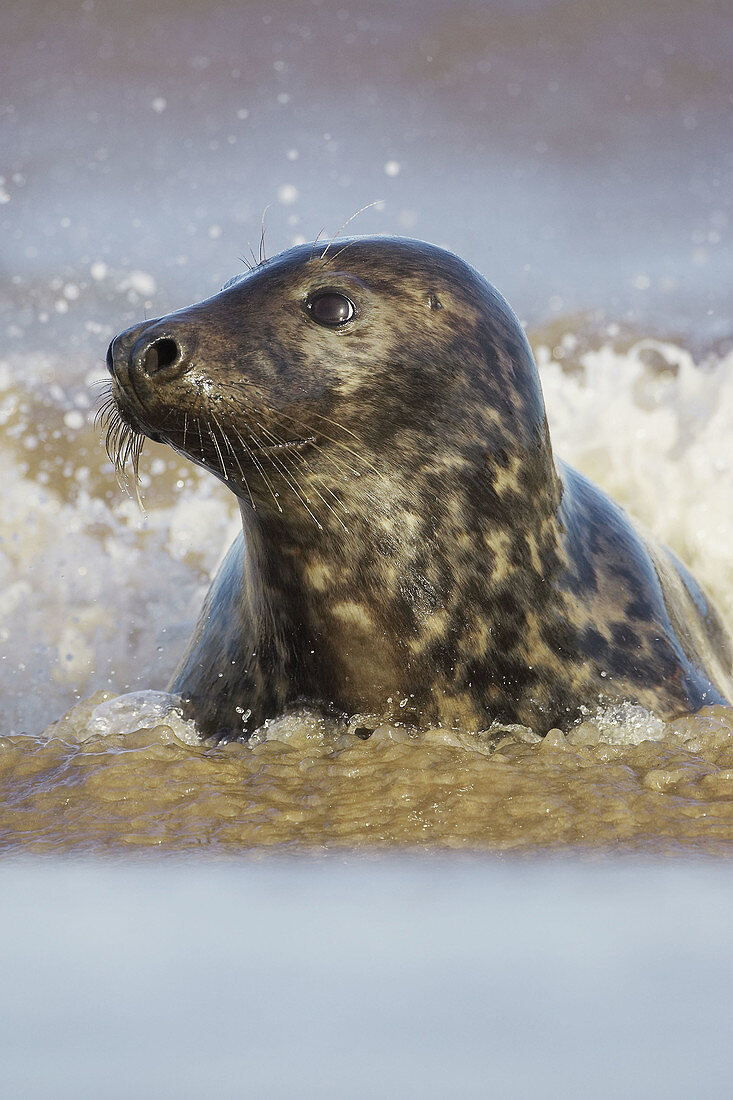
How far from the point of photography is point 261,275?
3.60m

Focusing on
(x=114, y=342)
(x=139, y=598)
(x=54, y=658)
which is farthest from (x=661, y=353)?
(x=114, y=342)

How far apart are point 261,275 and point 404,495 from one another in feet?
2.31

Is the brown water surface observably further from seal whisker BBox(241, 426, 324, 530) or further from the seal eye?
the seal eye

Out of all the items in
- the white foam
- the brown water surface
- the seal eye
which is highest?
the seal eye

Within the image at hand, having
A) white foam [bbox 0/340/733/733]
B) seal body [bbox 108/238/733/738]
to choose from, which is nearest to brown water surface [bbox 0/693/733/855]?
seal body [bbox 108/238/733/738]

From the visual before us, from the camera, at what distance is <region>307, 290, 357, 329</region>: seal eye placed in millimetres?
3455

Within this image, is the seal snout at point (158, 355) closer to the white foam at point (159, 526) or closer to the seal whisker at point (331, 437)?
the seal whisker at point (331, 437)

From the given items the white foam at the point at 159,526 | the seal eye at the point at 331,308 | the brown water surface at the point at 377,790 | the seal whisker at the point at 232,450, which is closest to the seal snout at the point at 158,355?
the seal whisker at the point at 232,450

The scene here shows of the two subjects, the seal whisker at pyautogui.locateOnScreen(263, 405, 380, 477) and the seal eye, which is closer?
the seal whisker at pyautogui.locateOnScreen(263, 405, 380, 477)

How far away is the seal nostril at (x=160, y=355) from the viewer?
10.5 feet

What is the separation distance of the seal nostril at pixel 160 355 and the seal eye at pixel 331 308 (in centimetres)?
41

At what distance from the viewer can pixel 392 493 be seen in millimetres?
3453

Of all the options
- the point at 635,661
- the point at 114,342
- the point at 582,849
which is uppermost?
the point at 114,342

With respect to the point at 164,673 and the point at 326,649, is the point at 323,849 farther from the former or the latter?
the point at 164,673
